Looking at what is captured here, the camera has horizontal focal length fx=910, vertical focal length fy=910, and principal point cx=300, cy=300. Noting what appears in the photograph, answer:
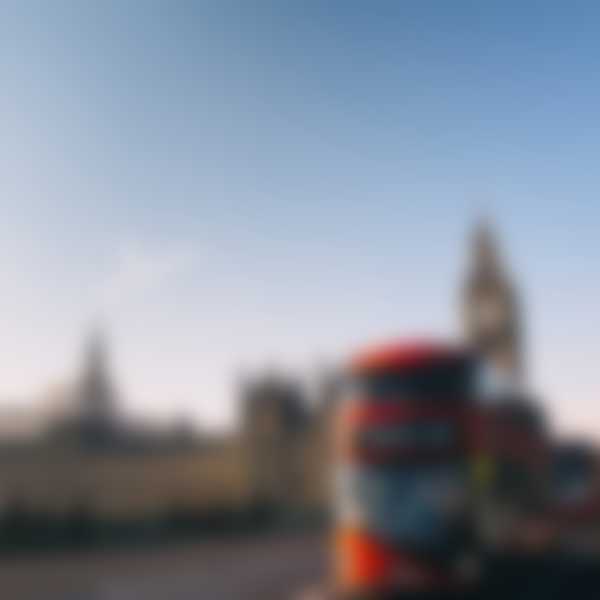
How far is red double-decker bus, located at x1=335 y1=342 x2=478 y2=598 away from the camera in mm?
9258

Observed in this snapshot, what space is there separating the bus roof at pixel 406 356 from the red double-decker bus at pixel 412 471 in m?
0.01

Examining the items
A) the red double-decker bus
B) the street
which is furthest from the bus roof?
the street

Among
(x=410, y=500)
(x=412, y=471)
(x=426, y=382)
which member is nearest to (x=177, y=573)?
(x=410, y=500)

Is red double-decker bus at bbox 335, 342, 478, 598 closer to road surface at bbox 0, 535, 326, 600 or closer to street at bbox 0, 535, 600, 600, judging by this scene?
street at bbox 0, 535, 600, 600

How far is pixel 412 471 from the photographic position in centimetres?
933

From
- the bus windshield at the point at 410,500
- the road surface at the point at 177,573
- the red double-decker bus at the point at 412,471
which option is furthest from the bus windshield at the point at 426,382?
the road surface at the point at 177,573

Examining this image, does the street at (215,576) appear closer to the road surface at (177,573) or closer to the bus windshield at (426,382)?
the road surface at (177,573)

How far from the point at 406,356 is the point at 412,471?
1.19 metres

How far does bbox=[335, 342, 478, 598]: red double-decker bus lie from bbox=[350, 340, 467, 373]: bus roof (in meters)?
0.01

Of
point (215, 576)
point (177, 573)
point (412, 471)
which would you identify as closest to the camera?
Result: point (412, 471)

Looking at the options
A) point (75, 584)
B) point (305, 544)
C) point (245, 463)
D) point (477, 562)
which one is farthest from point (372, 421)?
point (245, 463)

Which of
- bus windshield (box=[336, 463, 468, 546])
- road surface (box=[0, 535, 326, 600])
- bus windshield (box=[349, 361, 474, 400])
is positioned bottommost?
road surface (box=[0, 535, 326, 600])

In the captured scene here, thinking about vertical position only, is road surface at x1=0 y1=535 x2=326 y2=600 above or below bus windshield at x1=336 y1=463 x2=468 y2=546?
below

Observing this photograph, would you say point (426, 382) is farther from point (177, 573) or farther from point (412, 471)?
point (177, 573)
